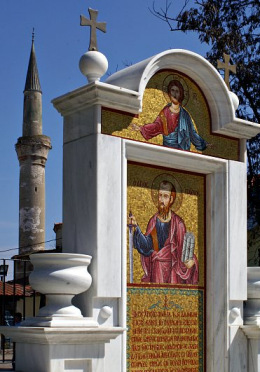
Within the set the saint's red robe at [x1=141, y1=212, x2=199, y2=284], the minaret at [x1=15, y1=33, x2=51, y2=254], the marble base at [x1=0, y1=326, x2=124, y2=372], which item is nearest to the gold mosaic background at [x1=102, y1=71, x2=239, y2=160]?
the saint's red robe at [x1=141, y1=212, x2=199, y2=284]

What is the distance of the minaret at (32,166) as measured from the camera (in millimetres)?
37594

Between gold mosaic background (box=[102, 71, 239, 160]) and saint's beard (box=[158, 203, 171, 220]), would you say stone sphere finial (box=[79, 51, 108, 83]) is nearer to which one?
gold mosaic background (box=[102, 71, 239, 160])

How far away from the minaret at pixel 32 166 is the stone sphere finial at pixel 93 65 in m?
30.6

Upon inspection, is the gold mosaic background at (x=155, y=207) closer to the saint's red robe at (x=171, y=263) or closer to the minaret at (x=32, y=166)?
the saint's red robe at (x=171, y=263)

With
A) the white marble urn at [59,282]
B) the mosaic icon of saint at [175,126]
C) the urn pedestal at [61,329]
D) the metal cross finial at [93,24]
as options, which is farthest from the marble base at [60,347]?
→ the metal cross finial at [93,24]

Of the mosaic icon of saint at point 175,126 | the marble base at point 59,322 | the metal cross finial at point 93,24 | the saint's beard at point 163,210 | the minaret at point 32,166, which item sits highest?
the minaret at point 32,166

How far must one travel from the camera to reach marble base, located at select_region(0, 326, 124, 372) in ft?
19.7

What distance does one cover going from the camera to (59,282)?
6.18m

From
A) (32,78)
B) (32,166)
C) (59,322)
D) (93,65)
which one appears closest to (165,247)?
(59,322)

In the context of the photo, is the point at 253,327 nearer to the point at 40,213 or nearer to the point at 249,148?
the point at 249,148

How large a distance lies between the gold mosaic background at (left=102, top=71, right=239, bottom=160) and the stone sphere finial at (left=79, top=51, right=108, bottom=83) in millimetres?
361

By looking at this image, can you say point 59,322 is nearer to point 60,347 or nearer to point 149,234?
point 60,347

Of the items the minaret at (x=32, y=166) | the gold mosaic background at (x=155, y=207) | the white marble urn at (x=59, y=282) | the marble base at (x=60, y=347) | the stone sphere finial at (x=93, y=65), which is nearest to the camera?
the marble base at (x=60, y=347)

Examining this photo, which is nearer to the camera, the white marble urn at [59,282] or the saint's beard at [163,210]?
the white marble urn at [59,282]
